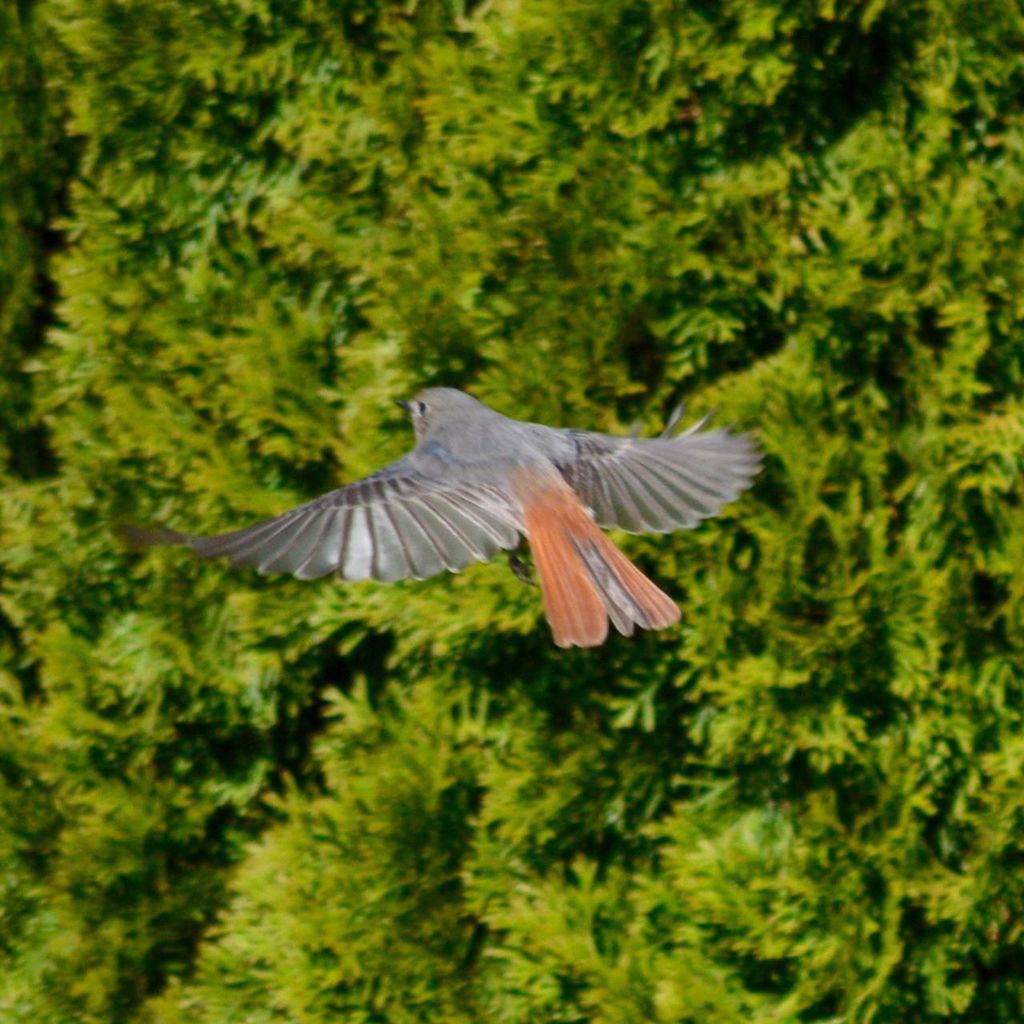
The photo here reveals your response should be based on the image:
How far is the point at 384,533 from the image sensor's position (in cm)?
236

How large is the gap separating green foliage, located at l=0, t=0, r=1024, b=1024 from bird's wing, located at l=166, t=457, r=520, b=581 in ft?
1.53

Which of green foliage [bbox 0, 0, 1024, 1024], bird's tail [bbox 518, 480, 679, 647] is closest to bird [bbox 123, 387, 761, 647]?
bird's tail [bbox 518, 480, 679, 647]

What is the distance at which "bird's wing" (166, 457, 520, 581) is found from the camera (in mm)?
2232

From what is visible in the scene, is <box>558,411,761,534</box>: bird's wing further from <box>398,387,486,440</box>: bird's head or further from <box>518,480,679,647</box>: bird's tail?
<box>398,387,486,440</box>: bird's head

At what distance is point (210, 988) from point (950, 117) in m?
2.21

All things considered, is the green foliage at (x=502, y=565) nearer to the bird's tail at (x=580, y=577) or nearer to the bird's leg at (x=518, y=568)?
the bird's leg at (x=518, y=568)

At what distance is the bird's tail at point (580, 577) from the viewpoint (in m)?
2.32

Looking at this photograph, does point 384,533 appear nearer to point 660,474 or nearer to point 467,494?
point 467,494

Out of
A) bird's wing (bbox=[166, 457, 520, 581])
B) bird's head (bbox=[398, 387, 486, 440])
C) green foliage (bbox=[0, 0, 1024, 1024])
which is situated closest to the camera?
Answer: bird's wing (bbox=[166, 457, 520, 581])

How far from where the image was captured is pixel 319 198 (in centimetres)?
333

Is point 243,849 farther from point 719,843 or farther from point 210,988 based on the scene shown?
point 719,843

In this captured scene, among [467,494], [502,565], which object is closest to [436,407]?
[467,494]

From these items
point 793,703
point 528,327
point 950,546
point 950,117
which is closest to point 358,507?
point 528,327

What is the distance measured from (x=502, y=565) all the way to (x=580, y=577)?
541 millimetres
